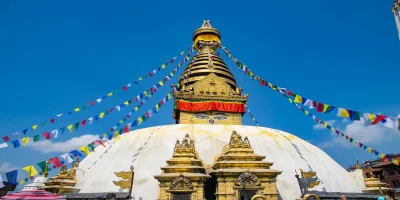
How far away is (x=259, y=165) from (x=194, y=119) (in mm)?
9981

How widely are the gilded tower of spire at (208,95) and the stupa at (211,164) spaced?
2.12ft

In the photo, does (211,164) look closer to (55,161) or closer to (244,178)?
(244,178)

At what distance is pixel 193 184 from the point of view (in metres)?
10.7

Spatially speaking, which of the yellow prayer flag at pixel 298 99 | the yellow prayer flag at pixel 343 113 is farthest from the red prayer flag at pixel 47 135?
the yellow prayer flag at pixel 343 113

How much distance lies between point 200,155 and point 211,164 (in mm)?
893

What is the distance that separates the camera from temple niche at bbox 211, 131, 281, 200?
10719 millimetres

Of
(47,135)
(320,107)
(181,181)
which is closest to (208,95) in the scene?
(320,107)

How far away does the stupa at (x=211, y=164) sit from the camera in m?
10.8

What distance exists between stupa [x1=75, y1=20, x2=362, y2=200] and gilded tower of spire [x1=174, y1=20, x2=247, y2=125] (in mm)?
648

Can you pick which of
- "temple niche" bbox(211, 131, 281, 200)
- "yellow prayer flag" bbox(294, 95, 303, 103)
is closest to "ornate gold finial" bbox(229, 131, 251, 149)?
"temple niche" bbox(211, 131, 281, 200)

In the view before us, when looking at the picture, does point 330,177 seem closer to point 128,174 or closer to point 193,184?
point 193,184

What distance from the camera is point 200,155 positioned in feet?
43.8

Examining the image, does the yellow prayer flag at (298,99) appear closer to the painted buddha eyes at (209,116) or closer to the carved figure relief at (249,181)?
the carved figure relief at (249,181)

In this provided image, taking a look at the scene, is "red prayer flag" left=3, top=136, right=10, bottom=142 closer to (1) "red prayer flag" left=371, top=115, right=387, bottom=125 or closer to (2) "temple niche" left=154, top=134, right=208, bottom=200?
(2) "temple niche" left=154, top=134, right=208, bottom=200
